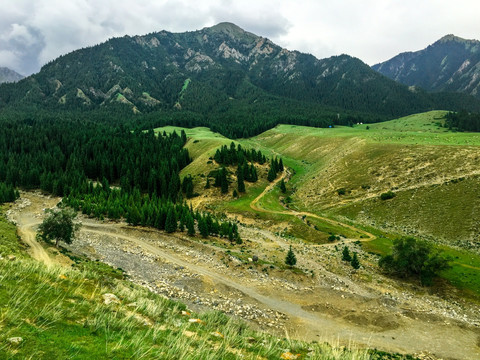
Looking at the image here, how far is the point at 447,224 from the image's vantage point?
193ft

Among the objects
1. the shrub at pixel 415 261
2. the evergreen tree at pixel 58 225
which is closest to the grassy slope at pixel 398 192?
the shrub at pixel 415 261

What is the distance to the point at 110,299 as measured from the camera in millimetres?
17469

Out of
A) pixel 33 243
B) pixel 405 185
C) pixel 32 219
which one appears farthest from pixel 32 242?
pixel 405 185

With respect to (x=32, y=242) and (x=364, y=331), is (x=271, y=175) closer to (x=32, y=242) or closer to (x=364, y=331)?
(x=32, y=242)

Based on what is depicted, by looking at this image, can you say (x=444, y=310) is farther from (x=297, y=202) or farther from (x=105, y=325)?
(x=297, y=202)

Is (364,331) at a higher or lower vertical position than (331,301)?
higher

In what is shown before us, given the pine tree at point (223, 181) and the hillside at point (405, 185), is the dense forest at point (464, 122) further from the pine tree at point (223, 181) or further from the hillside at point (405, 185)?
the pine tree at point (223, 181)

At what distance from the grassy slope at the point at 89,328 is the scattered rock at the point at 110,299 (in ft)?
1.35

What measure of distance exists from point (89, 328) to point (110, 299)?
5.74 metres

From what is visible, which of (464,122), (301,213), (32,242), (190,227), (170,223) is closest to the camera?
(32,242)

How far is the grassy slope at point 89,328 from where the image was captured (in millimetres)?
9555

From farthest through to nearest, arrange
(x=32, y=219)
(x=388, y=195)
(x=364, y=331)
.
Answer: (x=388, y=195), (x=32, y=219), (x=364, y=331)

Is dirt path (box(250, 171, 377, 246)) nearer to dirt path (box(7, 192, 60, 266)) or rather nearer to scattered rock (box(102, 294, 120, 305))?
scattered rock (box(102, 294, 120, 305))

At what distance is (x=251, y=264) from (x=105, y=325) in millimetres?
37572
